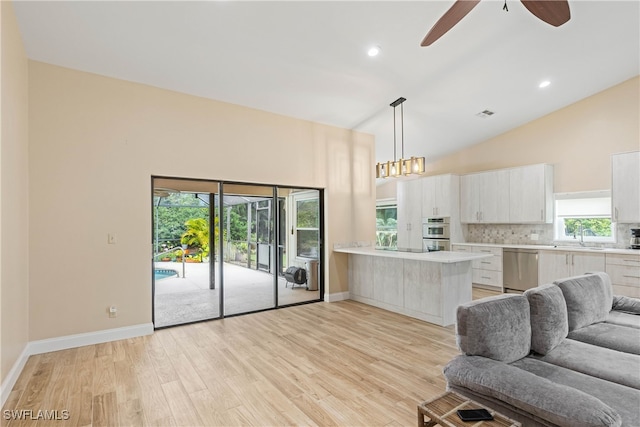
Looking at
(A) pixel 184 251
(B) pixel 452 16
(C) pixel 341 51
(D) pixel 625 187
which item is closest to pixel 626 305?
(D) pixel 625 187

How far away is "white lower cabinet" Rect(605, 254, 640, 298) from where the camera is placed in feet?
15.7

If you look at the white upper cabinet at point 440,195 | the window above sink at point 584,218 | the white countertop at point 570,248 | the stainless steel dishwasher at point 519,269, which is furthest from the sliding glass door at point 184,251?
the window above sink at point 584,218

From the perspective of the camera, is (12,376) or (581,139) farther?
(581,139)

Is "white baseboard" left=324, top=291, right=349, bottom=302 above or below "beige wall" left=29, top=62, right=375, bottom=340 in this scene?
below

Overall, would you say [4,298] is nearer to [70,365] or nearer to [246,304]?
[70,365]

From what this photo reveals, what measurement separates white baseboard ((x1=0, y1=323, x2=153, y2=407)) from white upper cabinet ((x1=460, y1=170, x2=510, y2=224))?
6401 millimetres

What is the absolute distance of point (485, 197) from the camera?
22.6ft

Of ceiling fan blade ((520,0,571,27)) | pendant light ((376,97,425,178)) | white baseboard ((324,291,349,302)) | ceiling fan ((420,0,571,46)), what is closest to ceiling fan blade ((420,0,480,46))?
ceiling fan ((420,0,571,46))

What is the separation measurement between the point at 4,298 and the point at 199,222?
238 cm

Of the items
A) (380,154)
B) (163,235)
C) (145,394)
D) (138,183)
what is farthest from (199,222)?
(380,154)

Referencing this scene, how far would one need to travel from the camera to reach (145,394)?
2691 millimetres

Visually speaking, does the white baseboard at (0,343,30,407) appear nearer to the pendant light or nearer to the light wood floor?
the light wood floor

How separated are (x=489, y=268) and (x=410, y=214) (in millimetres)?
2156

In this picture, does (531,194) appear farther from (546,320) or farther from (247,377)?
(247,377)
